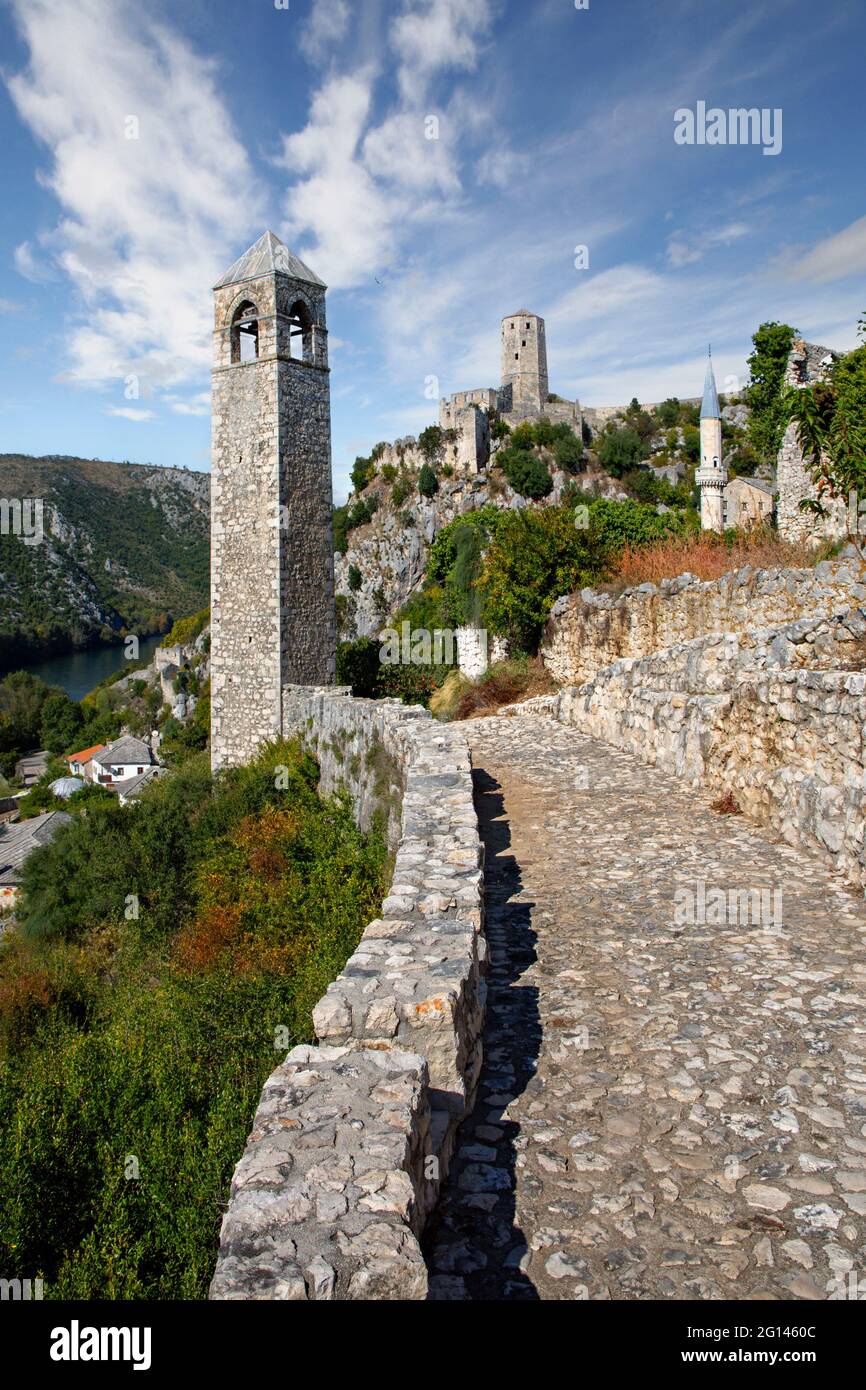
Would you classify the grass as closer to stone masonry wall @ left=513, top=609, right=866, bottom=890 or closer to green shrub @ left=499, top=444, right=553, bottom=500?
stone masonry wall @ left=513, top=609, right=866, bottom=890

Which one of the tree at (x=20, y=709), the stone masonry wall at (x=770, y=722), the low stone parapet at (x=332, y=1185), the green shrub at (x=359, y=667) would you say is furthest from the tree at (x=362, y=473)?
the low stone parapet at (x=332, y=1185)

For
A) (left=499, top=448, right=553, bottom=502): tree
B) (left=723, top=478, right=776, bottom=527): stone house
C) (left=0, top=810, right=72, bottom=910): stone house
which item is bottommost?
(left=0, top=810, right=72, bottom=910): stone house

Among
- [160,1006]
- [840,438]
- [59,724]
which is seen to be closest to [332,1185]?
[160,1006]

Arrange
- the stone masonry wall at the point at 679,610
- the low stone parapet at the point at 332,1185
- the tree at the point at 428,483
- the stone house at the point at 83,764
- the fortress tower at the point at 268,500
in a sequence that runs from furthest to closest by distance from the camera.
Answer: the stone house at the point at 83,764 → the tree at the point at 428,483 → the fortress tower at the point at 268,500 → the stone masonry wall at the point at 679,610 → the low stone parapet at the point at 332,1185

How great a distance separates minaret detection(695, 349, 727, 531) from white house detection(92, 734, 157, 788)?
114 ft

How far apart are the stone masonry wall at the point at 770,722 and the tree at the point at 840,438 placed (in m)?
2.81

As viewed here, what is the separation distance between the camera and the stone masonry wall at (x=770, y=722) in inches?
216

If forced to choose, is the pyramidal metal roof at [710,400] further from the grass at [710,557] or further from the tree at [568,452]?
the grass at [710,557]

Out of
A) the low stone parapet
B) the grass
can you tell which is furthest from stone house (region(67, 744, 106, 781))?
the low stone parapet

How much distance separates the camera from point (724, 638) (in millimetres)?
9414

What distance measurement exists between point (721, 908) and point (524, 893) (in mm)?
1201

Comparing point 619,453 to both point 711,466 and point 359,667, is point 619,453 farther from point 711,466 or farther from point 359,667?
point 359,667

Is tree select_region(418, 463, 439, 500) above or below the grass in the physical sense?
above

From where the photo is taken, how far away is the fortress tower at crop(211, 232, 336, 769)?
15.1 meters
